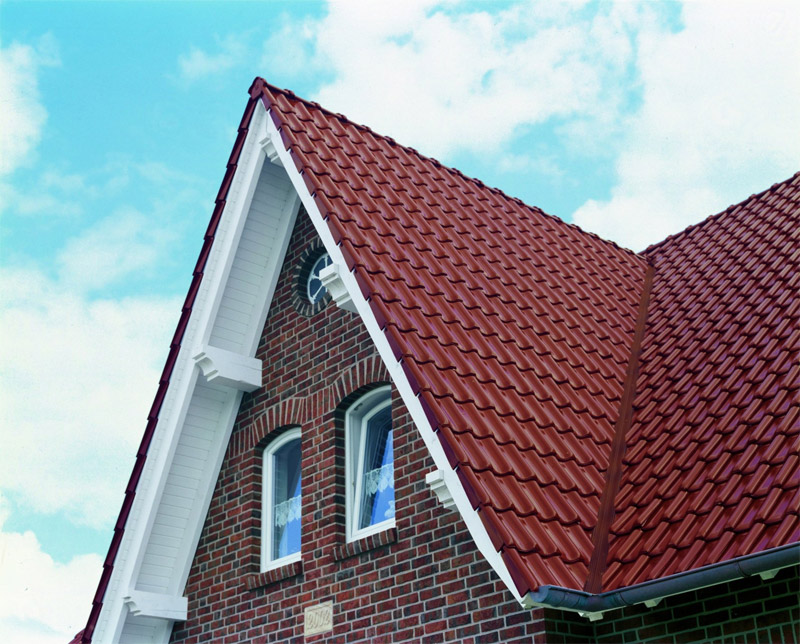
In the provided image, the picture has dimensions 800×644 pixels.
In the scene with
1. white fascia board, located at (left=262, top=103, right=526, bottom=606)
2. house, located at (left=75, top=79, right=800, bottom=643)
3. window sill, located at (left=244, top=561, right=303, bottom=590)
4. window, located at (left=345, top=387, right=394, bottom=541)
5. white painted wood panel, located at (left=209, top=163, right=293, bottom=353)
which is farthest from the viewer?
white painted wood panel, located at (left=209, top=163, right=293, bottom=353)

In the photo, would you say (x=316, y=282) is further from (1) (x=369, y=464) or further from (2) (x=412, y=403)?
(2) (x=412, y=403)

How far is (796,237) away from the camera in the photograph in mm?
9953

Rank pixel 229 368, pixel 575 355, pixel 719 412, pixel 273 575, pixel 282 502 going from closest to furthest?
pixel 719 412 → pixel 273 575 → pixel 575 355 → pixel 282 502 → pixel 229 368

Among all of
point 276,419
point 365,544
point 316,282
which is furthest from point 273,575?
point 316,282

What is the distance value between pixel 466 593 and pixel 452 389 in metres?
1.47

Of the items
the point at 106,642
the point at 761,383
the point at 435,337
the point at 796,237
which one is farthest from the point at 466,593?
the point at 796,237

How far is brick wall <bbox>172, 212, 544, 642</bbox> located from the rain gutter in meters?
0.45

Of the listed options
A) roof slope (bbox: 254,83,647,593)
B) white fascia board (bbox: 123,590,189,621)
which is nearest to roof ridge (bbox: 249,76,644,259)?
roof slope (bbox: 254,83,647,593)

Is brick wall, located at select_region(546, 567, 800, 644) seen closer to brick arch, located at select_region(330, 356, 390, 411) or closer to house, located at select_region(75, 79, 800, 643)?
house, located at select_region(75, 79, 800, 643)

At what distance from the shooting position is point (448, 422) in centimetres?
683

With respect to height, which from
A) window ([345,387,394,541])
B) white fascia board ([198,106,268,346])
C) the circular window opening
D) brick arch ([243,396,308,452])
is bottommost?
window ([345,387,394,541])

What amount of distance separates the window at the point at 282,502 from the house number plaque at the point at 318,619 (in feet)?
2.57

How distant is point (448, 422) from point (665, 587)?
180cm

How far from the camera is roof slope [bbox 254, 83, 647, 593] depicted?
672cm
